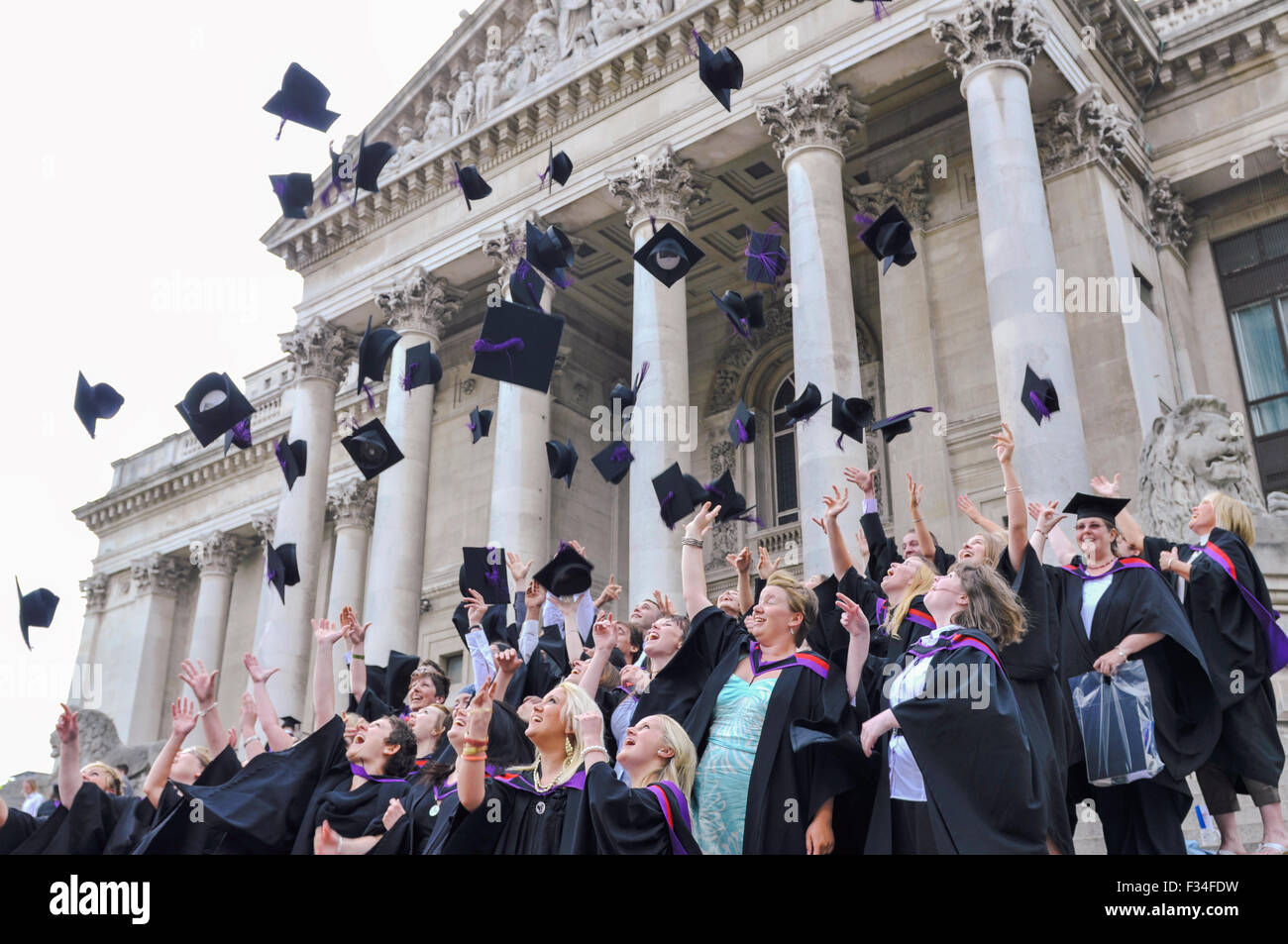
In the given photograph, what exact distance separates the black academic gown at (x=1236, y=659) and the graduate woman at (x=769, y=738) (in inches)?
92.8

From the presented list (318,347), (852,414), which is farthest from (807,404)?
(318,347)

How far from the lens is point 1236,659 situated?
6.49 meters

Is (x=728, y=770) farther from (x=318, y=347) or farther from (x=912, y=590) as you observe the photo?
(x=318, y=347)

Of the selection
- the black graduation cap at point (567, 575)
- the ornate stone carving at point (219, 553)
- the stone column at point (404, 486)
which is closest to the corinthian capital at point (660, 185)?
the stone column at point (404, 486)

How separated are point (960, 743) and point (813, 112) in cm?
1451

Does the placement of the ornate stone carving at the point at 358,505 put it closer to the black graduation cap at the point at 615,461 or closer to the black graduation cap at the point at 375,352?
the black graduation cap at the point at 615,461

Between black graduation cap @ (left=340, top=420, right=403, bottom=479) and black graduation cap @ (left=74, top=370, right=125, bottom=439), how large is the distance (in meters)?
2.70

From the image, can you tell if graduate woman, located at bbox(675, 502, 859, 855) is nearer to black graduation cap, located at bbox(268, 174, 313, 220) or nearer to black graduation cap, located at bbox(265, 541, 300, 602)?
black graduation cap, located at bbox(265, 541, 300, 602)
